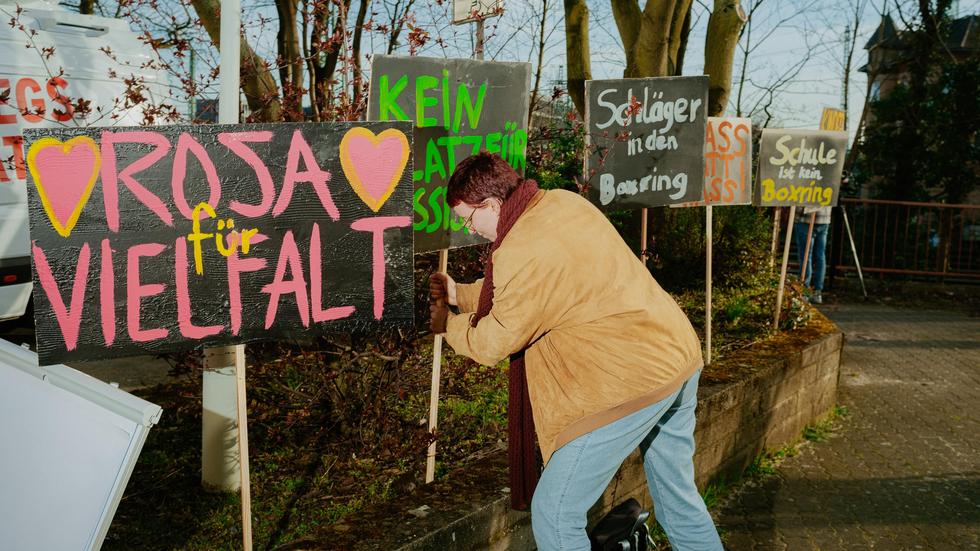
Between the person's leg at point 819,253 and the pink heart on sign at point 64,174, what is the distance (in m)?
9.57

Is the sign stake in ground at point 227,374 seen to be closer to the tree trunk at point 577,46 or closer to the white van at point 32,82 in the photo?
the white van at point 32,82

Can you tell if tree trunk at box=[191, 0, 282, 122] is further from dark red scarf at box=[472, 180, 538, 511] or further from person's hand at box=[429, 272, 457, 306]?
dark red scarf at box=[472, 180, 538, 511]

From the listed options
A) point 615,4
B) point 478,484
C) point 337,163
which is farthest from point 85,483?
point 615,4

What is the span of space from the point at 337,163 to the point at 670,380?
1.34 meters

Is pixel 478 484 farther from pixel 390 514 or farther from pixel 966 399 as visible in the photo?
pixel 966 399

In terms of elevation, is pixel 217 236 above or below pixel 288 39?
below

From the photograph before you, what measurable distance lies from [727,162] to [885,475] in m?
2.35

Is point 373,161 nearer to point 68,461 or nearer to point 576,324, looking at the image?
point 576,324

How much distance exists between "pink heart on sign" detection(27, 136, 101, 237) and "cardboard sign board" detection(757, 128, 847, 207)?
546 cm

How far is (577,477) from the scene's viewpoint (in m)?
2.71

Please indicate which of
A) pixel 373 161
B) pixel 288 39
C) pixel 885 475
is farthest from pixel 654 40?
pixel 373 161

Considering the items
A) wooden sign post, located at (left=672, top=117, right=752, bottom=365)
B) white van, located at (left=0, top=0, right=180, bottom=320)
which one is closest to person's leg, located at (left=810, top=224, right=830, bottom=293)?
wooden sign post, located at (left=672, top=117, right=752, bottom=365)

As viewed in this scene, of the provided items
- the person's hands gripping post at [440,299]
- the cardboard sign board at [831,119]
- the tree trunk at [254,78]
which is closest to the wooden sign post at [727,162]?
the cardboard sign board at [831,119]

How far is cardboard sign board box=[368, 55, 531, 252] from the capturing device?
3.32 m
